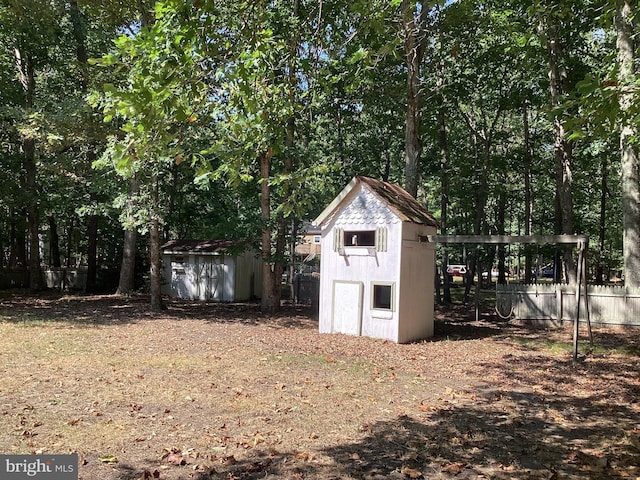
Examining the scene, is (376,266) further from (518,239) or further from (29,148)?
(29,148)

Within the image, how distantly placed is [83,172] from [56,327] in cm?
868

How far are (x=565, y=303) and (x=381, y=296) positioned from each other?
756cm

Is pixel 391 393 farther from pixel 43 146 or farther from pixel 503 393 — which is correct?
pixel 43 146

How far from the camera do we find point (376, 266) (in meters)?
A: 12.5

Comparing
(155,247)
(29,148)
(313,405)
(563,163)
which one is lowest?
(313,405)

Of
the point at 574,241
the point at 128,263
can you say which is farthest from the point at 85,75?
the point at 574,241

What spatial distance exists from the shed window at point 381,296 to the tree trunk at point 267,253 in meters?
5.27

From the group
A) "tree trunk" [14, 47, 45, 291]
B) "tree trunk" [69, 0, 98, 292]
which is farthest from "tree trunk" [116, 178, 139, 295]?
"tree trunk" [14, 47, 45, 291]

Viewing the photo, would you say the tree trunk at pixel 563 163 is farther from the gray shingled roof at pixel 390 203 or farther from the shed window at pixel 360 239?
the shed window at pixel 360 239

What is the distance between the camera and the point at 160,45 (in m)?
4.17

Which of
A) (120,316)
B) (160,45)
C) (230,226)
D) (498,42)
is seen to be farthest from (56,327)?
(498,42)

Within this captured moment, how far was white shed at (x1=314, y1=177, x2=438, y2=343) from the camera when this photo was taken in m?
12.2

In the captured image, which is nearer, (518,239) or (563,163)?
(518,239)

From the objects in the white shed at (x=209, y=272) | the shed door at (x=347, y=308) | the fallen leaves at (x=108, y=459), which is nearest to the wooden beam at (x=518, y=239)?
the shed door at (x=347, y=308)
